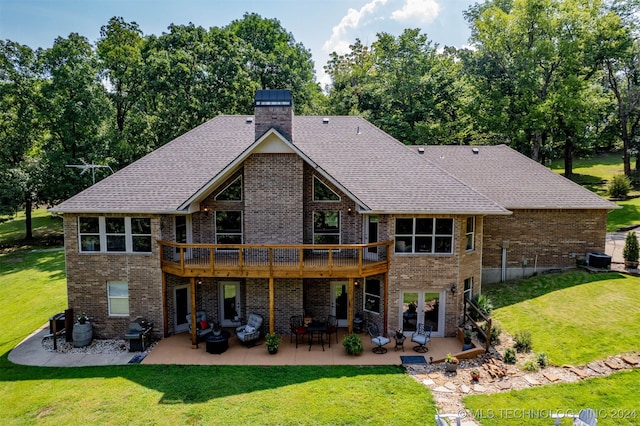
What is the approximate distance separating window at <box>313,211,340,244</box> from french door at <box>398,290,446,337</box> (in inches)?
148

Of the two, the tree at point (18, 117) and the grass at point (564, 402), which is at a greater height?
the tree at point (18, 117)


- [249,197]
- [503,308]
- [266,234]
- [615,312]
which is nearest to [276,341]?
[266,234]

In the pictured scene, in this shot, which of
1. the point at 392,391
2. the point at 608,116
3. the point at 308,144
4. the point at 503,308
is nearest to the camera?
the point at 392,391

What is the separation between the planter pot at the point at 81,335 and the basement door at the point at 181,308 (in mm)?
3158

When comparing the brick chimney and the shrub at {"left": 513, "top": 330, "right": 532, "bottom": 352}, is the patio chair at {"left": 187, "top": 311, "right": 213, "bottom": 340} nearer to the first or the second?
the brick chimney

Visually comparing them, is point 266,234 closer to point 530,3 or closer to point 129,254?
point 129,254

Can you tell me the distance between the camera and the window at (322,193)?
Result: 620 inches

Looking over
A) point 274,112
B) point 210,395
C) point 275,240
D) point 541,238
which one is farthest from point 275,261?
point 541,238

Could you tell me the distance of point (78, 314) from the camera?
15172 millimetres

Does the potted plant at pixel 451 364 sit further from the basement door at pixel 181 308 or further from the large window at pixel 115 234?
the large window at pixel 115 234

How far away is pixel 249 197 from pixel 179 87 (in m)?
20.8

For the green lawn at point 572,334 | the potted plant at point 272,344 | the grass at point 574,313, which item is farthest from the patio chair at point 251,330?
the grass at point 574,313

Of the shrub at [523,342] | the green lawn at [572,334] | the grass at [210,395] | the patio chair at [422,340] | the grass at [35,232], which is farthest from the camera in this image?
Answer: the grass at [35,232]

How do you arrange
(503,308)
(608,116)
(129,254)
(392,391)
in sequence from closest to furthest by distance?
(392,391) → (129,254) → (503,308) → (608,116)
